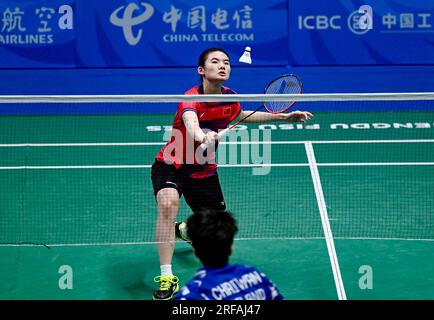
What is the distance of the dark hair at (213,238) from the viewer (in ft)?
11.6

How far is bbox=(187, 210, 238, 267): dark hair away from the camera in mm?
3529

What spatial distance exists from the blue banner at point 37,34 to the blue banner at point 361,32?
3.34 m

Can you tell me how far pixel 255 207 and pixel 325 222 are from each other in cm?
77

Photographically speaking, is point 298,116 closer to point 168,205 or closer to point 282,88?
point 282,88

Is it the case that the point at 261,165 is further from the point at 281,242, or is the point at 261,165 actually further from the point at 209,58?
the point at 209,58

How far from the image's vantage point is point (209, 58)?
6281mm

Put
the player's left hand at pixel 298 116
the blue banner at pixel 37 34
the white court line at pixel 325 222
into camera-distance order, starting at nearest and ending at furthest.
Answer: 1. the player's left hand at pixel 298 116
2. the white court line at pixel 325 222
3. the blue banner at pixel 37 34

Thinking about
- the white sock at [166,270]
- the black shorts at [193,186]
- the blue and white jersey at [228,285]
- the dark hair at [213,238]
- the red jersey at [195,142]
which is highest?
the red jersey at [195,142]

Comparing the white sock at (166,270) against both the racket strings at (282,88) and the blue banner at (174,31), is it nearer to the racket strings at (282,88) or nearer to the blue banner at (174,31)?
the racket strings at (282,88)

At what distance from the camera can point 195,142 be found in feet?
21.0

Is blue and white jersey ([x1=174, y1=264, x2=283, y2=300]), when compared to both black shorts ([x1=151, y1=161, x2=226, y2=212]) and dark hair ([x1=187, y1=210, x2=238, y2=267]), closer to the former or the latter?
dark hair ([x1=187, y1=210, x2=238, y2=267])

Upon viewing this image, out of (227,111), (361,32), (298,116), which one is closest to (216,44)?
(361,32)

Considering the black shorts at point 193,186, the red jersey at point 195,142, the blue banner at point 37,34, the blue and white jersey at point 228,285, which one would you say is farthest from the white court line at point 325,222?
the blue banner at point 37,34
